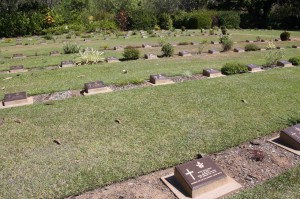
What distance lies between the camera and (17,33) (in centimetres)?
2909

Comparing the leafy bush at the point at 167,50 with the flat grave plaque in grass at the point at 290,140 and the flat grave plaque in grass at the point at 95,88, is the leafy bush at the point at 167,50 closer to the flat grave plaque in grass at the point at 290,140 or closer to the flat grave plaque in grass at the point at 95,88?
the flat grave plaque in grass at the point at 95,88

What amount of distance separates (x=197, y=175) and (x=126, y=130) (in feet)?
7.91

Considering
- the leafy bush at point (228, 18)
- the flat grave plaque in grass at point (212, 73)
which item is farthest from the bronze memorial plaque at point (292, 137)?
the leafy bush at point (228, 18)

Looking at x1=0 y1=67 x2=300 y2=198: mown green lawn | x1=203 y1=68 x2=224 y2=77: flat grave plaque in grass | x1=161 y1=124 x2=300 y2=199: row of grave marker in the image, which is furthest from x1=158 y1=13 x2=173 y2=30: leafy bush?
x1=161 y1=124 x2=300 y2=199: row of grave marker

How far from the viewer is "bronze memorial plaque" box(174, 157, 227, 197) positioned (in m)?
4.39

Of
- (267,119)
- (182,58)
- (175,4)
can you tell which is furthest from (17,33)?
(267,119)

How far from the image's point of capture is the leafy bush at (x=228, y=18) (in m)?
36.6

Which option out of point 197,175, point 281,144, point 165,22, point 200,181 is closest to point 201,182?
point 200,181

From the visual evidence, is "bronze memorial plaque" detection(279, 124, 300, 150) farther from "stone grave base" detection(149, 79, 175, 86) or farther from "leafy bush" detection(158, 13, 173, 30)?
"leafy bush" detection(158, 13, 173, 30)

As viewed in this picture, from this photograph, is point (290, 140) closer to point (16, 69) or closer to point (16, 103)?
point (16, 103)

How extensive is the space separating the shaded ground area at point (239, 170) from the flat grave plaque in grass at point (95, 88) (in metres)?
4.56

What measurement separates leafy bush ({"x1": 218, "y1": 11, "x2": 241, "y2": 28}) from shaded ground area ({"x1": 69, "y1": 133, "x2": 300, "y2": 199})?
108ft

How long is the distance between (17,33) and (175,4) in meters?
25.1

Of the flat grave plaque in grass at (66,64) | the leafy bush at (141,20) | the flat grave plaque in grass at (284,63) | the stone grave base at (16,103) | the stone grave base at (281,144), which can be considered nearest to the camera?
the stone grave base at (281,144)
